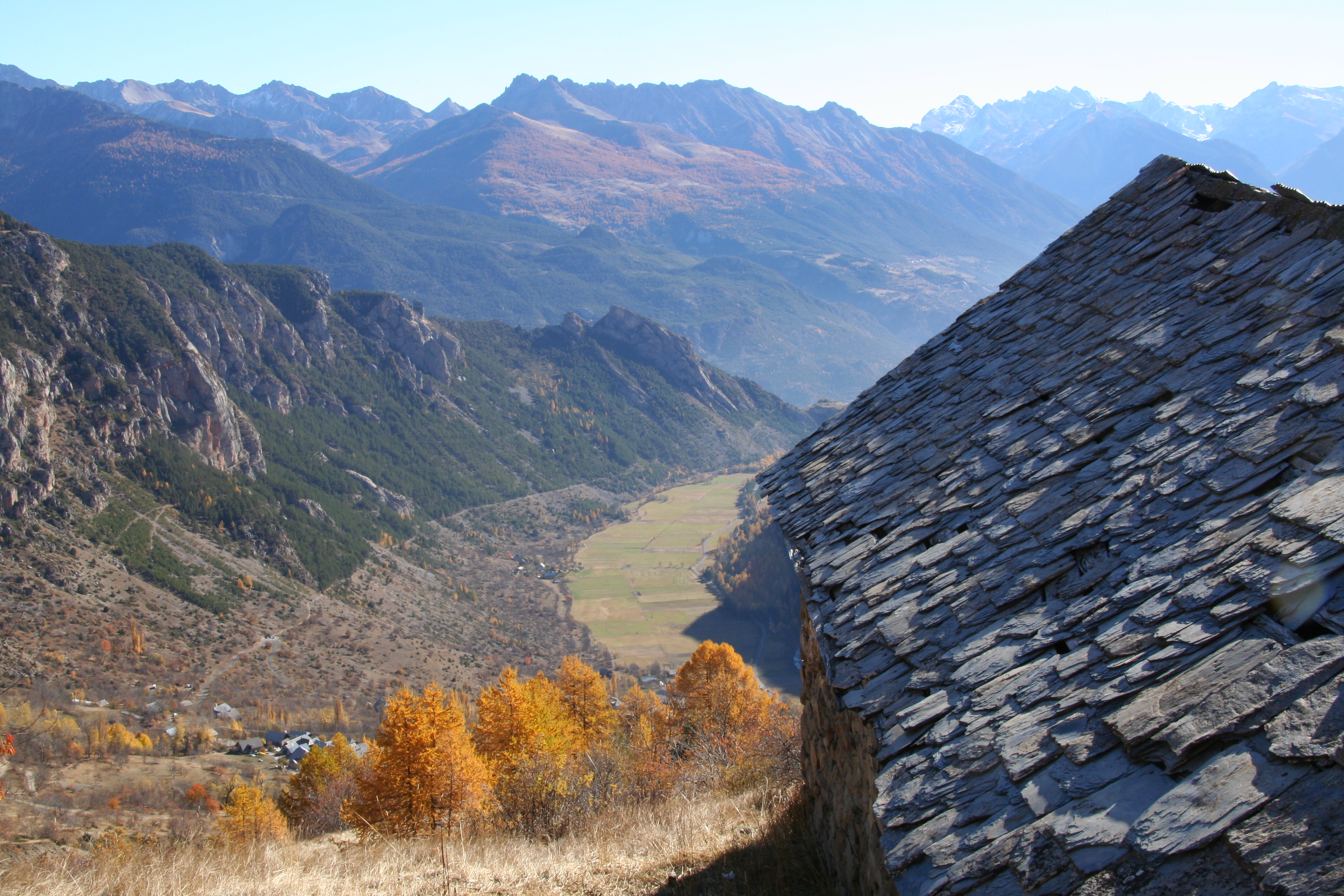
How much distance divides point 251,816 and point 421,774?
2066 centimetres

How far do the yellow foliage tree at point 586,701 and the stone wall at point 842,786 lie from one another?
33285 mm

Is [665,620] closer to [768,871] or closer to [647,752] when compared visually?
[647,752]

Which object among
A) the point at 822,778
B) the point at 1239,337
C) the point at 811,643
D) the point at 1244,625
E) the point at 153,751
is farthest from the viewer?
the point at 153,751

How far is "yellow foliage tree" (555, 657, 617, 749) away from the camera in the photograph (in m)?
45.3

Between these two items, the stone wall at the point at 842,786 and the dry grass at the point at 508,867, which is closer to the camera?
the stone wall at the point at 842,786

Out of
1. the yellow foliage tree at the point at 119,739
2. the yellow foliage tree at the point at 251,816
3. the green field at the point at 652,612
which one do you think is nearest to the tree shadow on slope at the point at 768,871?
the yellow foliage tree at the point at 251,816

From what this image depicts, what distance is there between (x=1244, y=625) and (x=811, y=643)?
8729mm

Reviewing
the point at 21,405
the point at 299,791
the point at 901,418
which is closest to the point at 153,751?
the point at 299,791

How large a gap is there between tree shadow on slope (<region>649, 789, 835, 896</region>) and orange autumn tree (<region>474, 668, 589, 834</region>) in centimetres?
601

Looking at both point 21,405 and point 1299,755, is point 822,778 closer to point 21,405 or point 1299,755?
point 1299,755

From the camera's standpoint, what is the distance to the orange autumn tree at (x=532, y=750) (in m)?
18.6

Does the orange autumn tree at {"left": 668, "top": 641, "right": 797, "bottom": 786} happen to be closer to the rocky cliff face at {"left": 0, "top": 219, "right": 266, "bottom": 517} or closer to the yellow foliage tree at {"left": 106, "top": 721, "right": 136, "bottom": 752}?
the yellow foliage tree at {"left": 106, "top": 721, "right": 136, "bottom": 752}

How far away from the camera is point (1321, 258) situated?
8000 mm

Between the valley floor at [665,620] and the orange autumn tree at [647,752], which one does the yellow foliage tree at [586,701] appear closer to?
the orange autumn tree at [647,752]
